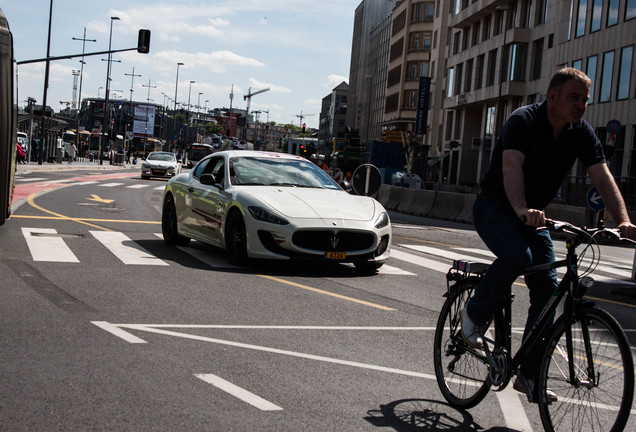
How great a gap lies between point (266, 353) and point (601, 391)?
2.64 meters

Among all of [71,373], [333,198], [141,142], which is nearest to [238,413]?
[71,373]

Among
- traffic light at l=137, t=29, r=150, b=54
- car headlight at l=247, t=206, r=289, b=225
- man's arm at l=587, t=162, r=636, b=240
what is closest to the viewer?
man's arm at l=587, t=162, r=636, b=240

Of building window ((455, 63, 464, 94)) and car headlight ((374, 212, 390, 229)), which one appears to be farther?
building window ((455, 63, 464, 94))

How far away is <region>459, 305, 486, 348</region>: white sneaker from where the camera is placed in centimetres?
476

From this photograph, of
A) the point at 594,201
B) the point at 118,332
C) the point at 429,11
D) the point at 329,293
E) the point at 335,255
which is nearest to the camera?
the point at 118,332

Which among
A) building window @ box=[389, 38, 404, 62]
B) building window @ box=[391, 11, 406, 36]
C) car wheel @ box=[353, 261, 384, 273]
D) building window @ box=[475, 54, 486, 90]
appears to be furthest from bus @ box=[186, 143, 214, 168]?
car wheel @ box=[353, 261, 384, 273]

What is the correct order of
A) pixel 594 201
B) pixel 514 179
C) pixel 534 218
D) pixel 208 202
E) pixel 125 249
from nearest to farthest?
pixel 534 218 < pixel 514 179 < pixel 208 202 < pixel 125 249 < pixel 594 201

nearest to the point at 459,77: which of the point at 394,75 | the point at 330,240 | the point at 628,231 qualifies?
the point at 394,75

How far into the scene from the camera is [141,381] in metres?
5.00

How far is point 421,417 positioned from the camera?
15.2 ft

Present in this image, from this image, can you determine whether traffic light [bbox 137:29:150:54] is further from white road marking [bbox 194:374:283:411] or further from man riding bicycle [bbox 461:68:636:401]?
man riding bicycle [bbox 461:68:636:401]

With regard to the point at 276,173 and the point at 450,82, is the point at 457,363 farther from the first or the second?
the point at 450,82

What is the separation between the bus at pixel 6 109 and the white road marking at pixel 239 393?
8690 mm

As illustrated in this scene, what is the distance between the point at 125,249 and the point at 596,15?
114ft
